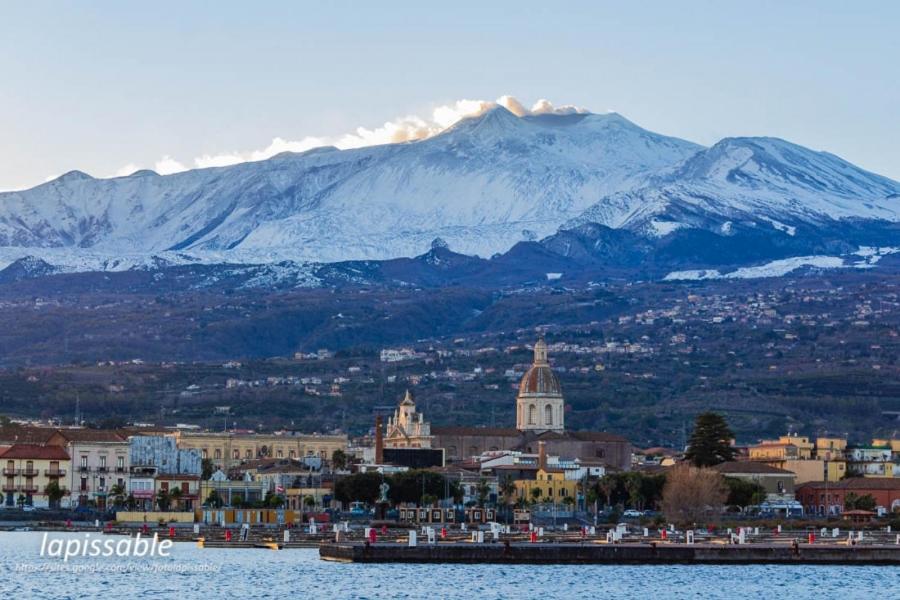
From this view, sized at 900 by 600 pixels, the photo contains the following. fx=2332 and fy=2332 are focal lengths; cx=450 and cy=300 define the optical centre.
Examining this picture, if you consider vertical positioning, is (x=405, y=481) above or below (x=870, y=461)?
below

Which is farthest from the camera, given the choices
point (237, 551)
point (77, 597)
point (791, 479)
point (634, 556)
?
point (791, 479)

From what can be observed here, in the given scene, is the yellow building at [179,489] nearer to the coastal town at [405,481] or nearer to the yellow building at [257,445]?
the coastal town at [405,481]

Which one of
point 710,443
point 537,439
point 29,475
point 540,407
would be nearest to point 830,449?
point 710,443

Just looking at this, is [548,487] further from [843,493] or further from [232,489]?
[232,489]

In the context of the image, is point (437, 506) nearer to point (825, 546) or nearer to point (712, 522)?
point (712, 522)

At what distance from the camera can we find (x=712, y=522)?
119438 millimetres

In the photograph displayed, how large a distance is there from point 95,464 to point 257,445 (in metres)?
31.2

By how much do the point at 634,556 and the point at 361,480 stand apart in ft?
155

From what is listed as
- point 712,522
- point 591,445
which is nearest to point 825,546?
point 712,522


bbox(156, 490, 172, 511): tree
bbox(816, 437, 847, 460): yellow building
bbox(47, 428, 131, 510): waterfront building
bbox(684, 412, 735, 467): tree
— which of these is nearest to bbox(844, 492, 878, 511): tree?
bbox(684, 412, 735, 467): tree

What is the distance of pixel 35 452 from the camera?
135 metres

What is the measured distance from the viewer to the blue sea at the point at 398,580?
72.6 metres

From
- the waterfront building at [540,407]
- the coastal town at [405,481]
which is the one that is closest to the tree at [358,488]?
the coastal town at [405,481]

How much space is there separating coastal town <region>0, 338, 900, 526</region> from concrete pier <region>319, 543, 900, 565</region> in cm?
3381
